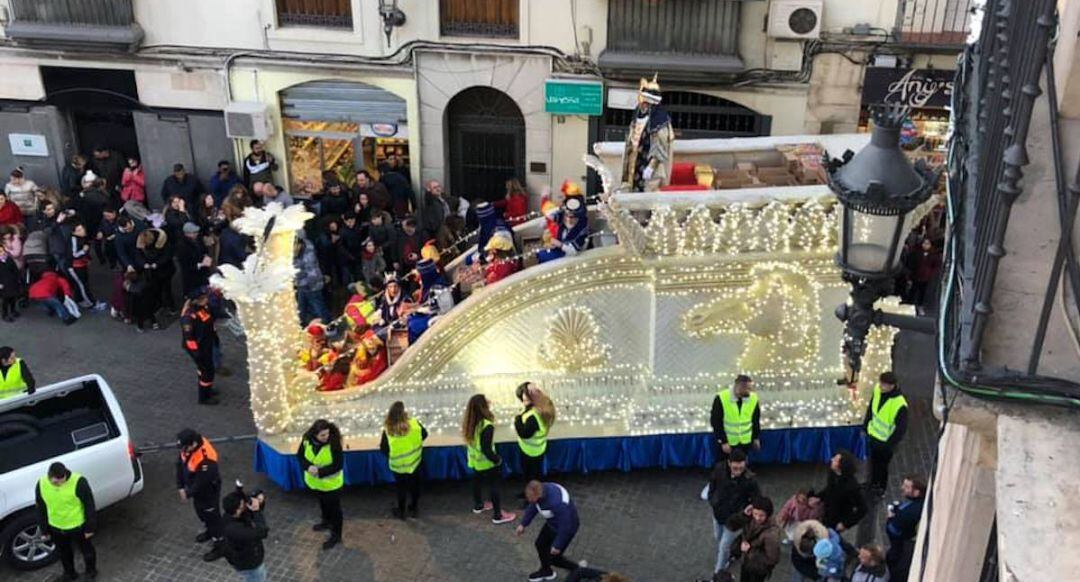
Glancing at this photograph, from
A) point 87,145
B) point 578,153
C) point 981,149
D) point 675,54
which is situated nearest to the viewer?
point 981,149

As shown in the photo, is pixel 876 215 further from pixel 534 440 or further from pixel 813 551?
pixel 534 440

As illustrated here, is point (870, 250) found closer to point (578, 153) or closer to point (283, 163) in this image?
point (578, 153)

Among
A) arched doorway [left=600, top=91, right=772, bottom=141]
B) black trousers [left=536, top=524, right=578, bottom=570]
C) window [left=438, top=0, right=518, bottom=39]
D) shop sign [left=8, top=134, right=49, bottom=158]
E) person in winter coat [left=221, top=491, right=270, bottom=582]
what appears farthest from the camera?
shop sign [left=8, top=134, right=49, bottom=158]

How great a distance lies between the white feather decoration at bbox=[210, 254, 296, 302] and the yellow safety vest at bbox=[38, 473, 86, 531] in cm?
222

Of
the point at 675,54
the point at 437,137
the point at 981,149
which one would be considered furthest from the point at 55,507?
the point at 675,54

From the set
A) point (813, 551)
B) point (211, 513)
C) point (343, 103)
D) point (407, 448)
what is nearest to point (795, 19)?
point (343, 103)

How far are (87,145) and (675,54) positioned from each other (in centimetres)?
1074

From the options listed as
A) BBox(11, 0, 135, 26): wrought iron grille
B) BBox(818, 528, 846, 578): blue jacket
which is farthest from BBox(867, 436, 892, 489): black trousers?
BBox(11, 0, 135, 26): wrought iron grille

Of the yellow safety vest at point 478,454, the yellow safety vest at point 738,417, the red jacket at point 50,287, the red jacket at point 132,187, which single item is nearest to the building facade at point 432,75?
the red jacket at point 132,187

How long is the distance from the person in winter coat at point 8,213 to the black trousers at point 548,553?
10.6 metres

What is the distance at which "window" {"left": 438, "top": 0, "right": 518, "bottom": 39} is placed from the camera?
1677 centimetres

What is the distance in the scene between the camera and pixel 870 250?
18.7 ft

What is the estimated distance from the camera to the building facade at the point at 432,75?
16.0 metres

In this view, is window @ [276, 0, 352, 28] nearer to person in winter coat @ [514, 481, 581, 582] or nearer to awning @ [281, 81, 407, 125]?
awning @ [281, 81, 407, 125]
